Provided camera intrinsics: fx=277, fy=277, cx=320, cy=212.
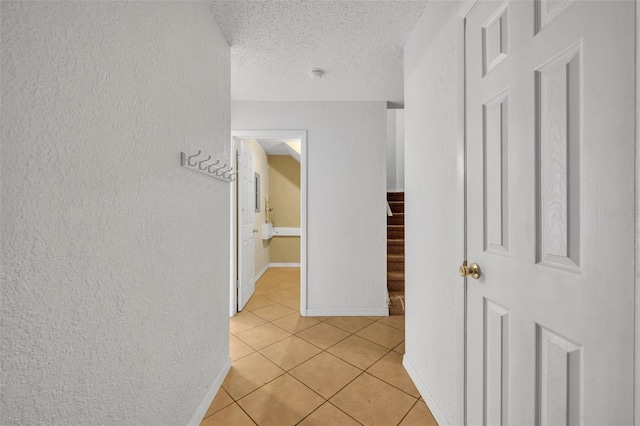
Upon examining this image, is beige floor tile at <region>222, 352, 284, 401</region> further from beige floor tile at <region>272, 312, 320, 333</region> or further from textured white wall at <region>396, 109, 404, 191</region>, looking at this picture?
textured white wall at <region>396, 109, 404, 191</region>

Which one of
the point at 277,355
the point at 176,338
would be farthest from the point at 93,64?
the point at 277,355

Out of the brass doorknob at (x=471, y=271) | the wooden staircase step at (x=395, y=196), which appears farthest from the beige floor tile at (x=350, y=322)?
the wooden staircase step at (x=395, y=196)

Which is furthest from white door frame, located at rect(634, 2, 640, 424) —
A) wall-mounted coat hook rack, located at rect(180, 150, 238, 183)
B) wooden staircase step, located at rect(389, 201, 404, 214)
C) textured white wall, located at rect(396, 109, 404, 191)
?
textured white wall, located at rect(396, 109, 404, 191)

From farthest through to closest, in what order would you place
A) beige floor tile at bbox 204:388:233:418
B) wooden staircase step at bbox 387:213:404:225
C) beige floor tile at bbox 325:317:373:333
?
wooden staircase step at bbox 387:213:404:225 → beige floor tile at bbox 325:317:373:333 → beige floor tile at bbox 204:388:233:418

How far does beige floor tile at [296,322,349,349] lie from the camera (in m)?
2.40

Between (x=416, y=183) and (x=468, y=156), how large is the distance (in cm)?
61

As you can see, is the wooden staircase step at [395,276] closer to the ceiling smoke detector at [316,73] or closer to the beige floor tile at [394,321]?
the beige floor tile at [394,321]

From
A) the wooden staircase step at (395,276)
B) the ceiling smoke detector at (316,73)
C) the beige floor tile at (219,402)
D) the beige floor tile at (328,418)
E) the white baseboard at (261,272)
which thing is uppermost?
the ceiling smoke detector at (316,73)

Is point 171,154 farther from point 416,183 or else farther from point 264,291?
point 264,291

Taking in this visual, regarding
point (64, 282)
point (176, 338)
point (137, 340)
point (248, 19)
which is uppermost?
point (248, 19)

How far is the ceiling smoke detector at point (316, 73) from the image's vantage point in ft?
7.75

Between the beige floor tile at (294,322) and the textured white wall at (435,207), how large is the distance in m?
1.11

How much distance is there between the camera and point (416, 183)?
183 centimetres

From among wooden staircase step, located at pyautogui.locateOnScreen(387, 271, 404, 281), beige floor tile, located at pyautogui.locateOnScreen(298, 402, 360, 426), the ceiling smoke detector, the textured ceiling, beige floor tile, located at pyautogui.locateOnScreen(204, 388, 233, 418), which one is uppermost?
the textured ceiling
